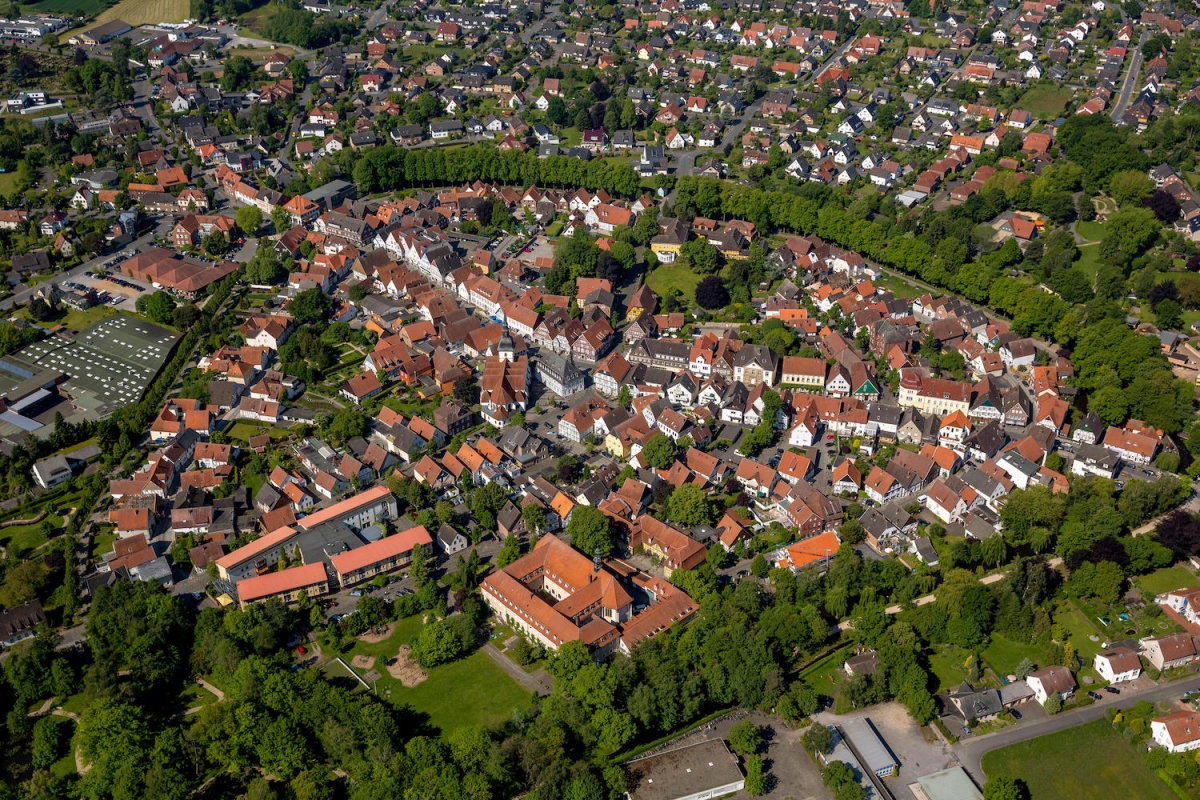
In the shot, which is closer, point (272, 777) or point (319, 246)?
point (272, 777)

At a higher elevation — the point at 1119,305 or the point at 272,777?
the point at 1119,305

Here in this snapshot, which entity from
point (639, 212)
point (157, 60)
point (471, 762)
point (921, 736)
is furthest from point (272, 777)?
point (157, 60)

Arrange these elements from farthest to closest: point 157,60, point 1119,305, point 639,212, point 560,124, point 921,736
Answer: point 157,60 → point 560,124 → point 639,212 → point 1119,305 → point 921,736

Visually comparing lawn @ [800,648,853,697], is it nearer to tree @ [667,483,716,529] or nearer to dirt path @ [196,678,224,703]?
tree @ [667,483,716,529]

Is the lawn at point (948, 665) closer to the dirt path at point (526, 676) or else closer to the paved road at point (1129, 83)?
the dirt path at point (526, 676)

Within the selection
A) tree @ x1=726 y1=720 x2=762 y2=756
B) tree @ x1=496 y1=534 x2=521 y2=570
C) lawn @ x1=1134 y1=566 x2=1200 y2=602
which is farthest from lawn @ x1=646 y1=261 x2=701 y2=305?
tree @ x1=726 y1=720 x2=762 y2=756

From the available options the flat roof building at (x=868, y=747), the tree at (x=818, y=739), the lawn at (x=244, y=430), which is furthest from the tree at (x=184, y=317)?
the flat roof building at (x=868, y=747)

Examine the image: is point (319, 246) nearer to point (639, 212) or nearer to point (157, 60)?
point (639, 212)
